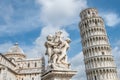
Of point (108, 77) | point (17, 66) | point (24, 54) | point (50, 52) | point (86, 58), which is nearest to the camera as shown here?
point (50, 52)

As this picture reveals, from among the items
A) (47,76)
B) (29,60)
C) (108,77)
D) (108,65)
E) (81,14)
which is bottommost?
(47,76)

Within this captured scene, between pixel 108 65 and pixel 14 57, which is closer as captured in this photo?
pixel 108 65

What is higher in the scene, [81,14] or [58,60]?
[81,14]

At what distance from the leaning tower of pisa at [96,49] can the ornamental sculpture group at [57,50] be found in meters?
40.9

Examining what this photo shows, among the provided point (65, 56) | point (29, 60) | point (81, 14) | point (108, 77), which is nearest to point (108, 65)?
point (108, 77)

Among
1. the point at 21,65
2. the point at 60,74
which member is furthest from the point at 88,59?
the point at 60,74

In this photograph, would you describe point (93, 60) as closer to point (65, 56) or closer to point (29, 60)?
point (29, 60)

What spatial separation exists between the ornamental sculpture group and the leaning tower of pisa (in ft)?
134

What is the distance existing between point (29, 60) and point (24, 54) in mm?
4562

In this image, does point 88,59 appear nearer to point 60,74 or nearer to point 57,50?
point 57,50

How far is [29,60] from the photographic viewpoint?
183 ft

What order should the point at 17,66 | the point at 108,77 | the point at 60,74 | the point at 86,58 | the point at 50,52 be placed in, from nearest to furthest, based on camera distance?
the point at 60,74 → the point at 50,52 → the point at 108,77 → the point at 86,58 → the point at 17,66

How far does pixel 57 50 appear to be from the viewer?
6.23 m

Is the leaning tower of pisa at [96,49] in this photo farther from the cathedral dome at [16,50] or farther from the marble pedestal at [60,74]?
the marble pedestal at [60,74]
